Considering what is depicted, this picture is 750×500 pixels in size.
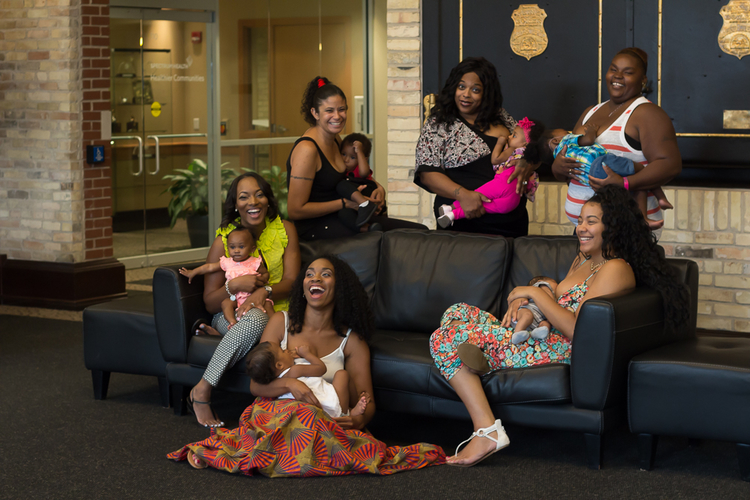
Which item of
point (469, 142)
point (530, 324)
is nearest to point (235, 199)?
point (469, 142)

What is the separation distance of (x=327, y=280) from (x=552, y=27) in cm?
280

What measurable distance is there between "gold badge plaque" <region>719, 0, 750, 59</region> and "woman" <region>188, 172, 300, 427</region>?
2.83m

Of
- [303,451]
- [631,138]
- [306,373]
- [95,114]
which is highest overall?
[95,114]

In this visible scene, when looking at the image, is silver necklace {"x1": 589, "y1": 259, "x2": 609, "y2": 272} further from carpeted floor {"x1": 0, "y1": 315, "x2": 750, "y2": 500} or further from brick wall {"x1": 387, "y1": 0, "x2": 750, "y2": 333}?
brick wall {"x1": 387, "y1": 0, "x2": 750, "y2": 333}

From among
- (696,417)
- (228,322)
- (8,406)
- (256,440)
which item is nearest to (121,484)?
(256,440)

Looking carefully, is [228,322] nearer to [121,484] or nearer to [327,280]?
[327,280]

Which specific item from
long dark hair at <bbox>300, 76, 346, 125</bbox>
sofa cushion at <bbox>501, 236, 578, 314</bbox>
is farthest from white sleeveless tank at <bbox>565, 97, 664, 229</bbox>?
long dark hair at <bbox>300, 76, 346, 125</bbox>

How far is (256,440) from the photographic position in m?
3.39

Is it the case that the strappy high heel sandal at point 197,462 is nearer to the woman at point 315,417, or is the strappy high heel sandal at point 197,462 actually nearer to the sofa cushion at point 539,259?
the woman at point 315,417

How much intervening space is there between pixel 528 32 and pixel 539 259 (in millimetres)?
2114

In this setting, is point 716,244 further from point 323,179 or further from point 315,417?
point 315,417

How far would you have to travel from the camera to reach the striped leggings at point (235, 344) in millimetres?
3838

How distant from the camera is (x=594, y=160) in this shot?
156 inches

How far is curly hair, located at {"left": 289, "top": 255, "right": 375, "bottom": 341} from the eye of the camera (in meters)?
3.69
